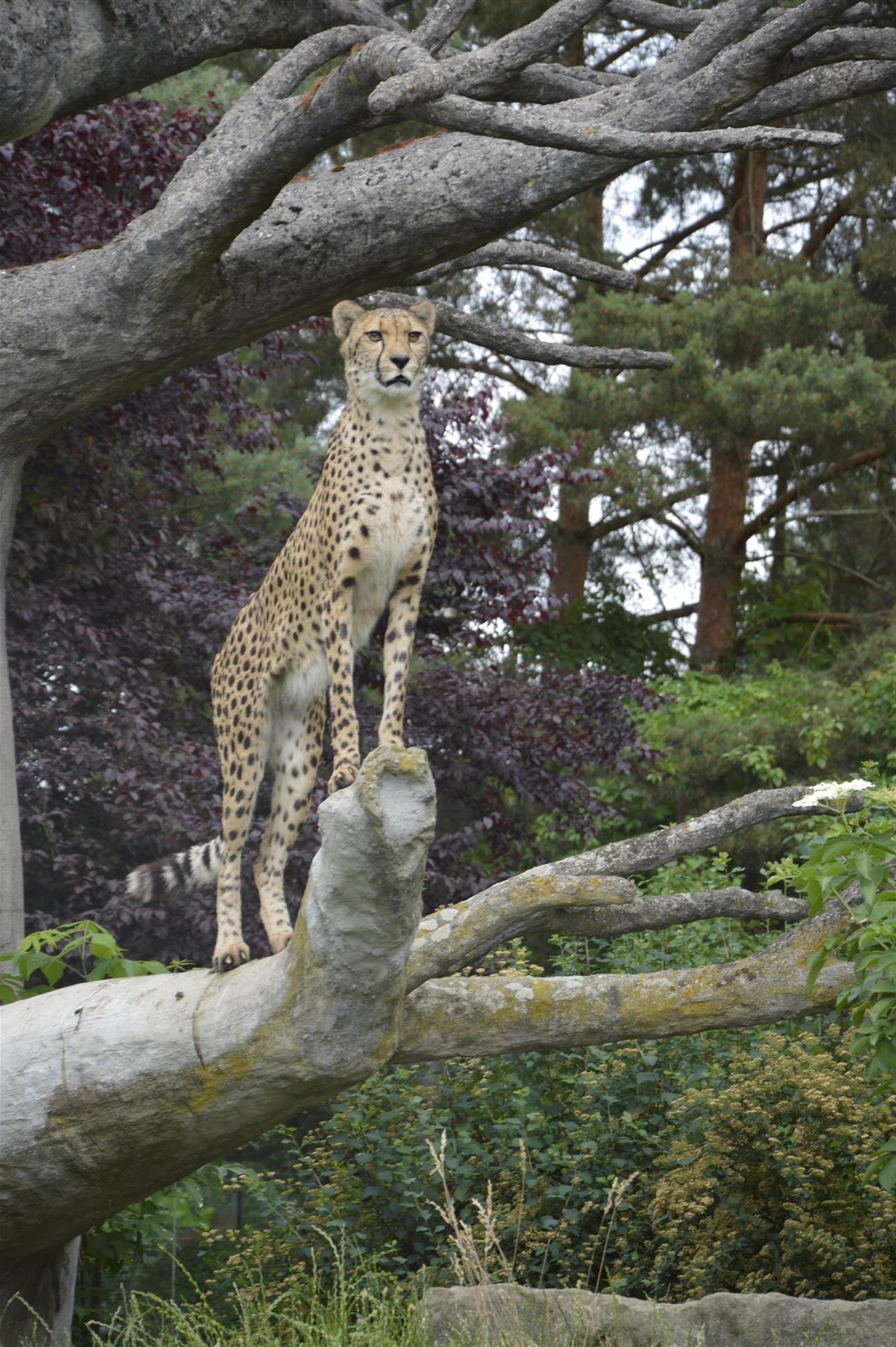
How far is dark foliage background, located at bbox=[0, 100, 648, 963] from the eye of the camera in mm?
8430

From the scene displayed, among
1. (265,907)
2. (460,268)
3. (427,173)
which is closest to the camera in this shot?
(265,907)

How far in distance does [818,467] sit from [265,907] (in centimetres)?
1213

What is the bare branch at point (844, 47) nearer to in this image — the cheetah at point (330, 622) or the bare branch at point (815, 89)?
the bare branch at point (815, 89)

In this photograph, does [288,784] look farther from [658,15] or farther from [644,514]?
[644,514]

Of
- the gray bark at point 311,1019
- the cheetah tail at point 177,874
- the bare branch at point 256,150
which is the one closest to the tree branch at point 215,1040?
the gray bark at point 311,1019

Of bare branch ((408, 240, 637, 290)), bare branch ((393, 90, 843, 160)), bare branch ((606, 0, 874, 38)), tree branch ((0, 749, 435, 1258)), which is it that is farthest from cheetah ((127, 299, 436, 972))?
bare branch ((606, 0, 874, 38))

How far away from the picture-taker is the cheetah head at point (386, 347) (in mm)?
4457

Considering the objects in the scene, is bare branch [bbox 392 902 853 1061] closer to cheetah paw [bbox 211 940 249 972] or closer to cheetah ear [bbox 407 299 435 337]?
cheetah paw [bbox 211 940 249 972]

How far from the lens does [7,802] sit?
6453 millimetres

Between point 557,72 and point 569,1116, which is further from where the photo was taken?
point 569,1116

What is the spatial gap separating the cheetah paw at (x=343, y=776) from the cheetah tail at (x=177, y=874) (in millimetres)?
877

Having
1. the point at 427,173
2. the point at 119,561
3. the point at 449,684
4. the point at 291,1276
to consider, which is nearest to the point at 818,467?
the point at 449,684

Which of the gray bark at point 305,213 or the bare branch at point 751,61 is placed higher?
the bare branch at point 751,61

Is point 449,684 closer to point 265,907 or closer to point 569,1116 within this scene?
point 569,1116
